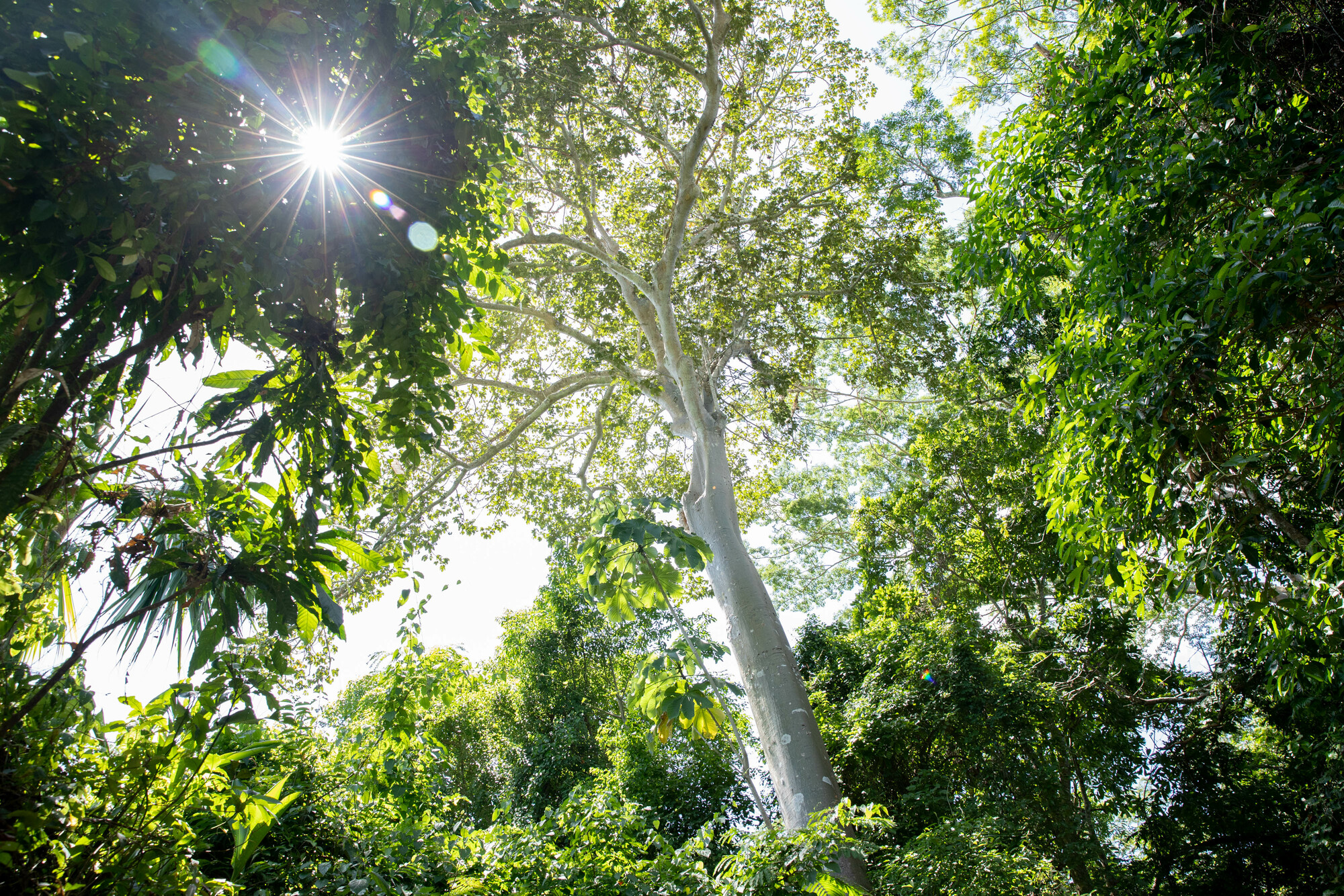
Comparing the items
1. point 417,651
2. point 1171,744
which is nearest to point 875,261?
point 417,651

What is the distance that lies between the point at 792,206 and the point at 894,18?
389cm

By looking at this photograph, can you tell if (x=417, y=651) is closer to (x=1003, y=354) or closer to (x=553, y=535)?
(x=553, y=535)

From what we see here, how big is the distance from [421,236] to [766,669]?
3716 millimetres

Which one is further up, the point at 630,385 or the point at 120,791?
the point at 630,385

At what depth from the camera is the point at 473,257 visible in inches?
93.9

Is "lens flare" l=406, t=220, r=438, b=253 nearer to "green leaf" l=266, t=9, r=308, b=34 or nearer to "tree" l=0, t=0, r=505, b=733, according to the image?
"tree" l=0, t=0, r=505, b=733

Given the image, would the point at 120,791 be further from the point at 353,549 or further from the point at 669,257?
the point at 669,257

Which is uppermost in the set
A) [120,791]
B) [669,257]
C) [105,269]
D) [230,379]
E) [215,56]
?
[669,257]

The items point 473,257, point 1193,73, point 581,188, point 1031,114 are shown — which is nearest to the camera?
point 473,257

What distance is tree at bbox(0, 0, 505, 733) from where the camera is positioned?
132 cm

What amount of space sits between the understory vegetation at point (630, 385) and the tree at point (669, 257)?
0.06 m

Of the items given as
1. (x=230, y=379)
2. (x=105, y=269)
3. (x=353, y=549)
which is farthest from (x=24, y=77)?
(x=353, y=549)

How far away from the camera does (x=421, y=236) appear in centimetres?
195

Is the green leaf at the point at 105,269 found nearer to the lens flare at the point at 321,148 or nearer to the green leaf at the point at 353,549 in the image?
the lens flare at the point at 321,148
